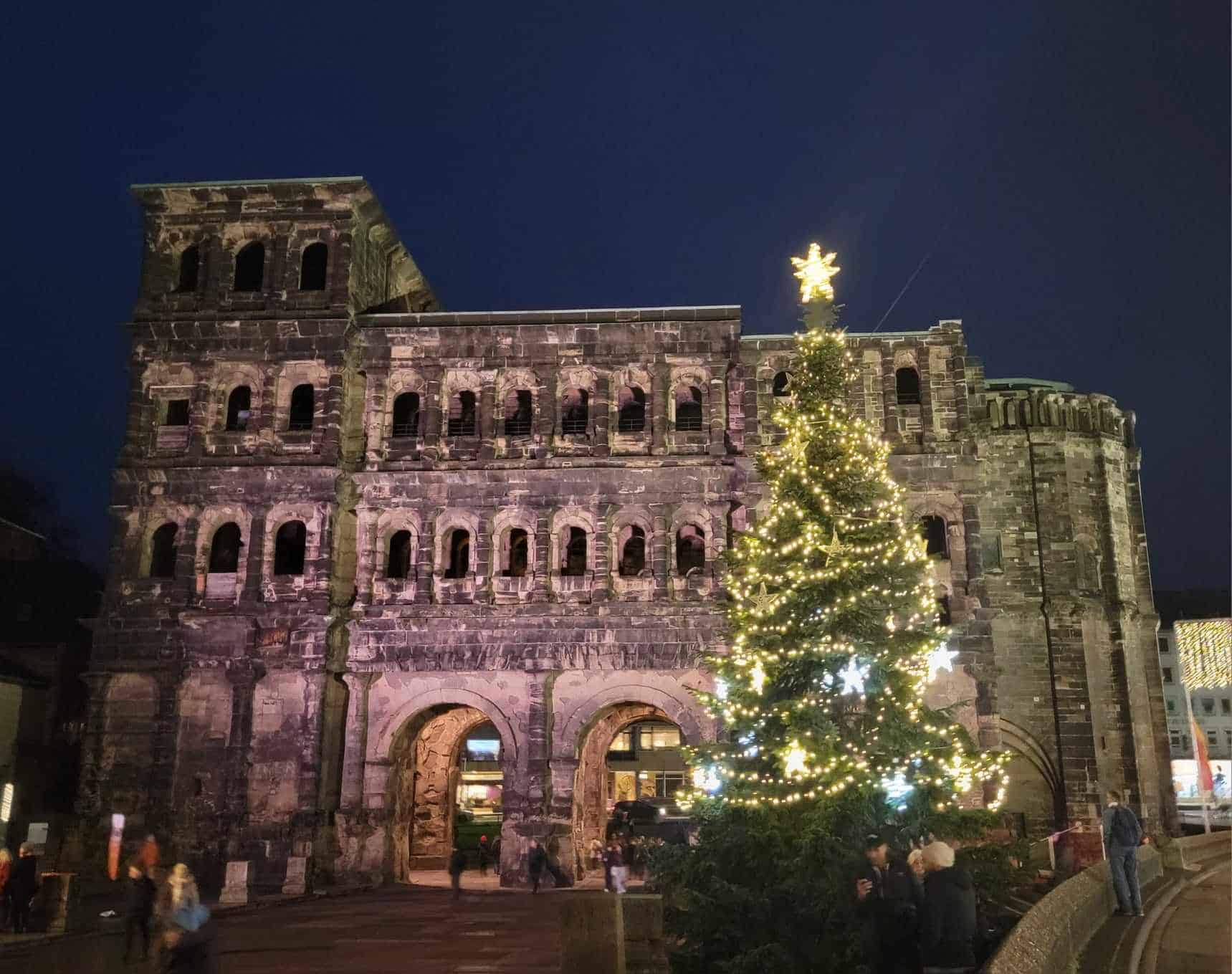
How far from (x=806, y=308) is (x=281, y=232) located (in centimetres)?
1975

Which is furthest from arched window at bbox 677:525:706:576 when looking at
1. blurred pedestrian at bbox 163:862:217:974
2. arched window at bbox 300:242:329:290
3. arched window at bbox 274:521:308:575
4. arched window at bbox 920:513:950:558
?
blurred pedestrian at bbox 163:862:217:974

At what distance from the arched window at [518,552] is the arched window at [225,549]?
7.80 metres

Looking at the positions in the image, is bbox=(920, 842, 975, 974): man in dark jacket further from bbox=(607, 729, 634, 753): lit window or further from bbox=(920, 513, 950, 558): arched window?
bbox=(607, 729, 634, 753): lit window

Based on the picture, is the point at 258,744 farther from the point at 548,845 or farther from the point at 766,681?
the point at 766,681

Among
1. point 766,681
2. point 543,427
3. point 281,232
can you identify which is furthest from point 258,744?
point 766,681

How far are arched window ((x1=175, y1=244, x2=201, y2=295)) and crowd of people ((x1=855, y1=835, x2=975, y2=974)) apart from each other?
28323mm

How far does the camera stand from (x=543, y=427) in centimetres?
3316

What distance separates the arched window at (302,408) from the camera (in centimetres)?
3381

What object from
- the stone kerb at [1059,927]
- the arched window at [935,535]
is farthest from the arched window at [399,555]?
the stone kerb at [1059,927]

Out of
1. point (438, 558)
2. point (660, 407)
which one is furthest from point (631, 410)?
point (438, 558)

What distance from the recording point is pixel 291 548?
111 feet

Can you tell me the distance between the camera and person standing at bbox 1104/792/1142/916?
15.9 metres

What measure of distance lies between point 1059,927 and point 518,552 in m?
23.9

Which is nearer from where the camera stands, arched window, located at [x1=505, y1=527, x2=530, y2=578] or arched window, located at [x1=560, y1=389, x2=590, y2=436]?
arched window, located at [x1=505, y1=527, x2=530, y2=578]
